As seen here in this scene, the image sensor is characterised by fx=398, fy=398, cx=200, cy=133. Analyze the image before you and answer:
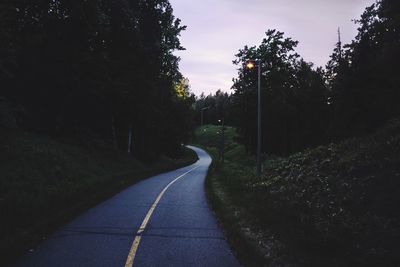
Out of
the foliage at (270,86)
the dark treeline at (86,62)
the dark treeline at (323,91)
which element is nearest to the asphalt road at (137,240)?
the dark treeline at (86,62)

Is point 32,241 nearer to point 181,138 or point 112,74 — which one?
point 112,74

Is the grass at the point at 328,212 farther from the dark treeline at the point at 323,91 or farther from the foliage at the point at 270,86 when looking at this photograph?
the foliage at the point at 270,86

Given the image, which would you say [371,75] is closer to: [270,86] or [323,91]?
[270,86]

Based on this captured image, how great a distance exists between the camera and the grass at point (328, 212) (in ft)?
24.6

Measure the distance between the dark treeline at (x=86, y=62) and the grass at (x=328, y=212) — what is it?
1335cm

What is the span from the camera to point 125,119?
37250 mm

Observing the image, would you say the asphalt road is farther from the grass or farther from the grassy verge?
the grass

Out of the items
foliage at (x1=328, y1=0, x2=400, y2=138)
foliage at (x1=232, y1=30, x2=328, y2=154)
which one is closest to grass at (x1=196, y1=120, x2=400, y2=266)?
foliage at (x1=328, y1=0, x2=400, y2=138)

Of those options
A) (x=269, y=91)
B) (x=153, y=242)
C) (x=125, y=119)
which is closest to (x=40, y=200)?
(x=153, y=242)

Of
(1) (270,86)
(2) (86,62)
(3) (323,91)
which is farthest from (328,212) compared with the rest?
(3) (323,91)

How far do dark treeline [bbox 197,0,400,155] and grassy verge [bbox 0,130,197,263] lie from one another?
15463mm

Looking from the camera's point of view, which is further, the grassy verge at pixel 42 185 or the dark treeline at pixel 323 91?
the dark treeline at pixel 323 91

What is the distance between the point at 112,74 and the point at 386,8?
20.3 meters

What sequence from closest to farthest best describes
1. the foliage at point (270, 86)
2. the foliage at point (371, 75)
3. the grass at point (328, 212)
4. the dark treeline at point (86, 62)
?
the grass at point (328, 212)
the dark treeline at point (86, 62)
the foliage at point (371, 75)
the foliage at point (270, 86)
